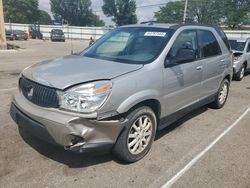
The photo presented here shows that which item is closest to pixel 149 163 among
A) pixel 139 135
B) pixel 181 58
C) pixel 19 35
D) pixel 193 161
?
pixel 139 135

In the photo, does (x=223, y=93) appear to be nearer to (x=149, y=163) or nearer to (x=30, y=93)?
(x=149, y=163)

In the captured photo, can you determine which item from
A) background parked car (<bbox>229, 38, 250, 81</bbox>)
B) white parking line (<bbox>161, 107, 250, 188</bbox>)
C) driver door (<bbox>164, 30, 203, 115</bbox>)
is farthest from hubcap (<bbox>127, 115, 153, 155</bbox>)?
background parked car (<bbox>229, 38, 250, 81</bbox>)

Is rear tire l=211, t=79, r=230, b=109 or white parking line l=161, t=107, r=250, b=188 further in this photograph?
rear tire l=211, t=79, r=230, b=109

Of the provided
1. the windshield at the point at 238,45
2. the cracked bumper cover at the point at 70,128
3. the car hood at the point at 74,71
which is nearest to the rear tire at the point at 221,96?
the car hood at the point at 74,71

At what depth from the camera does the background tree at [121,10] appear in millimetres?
86188

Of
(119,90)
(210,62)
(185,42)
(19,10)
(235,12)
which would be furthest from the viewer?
(19,10)

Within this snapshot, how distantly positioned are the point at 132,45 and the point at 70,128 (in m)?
2.00

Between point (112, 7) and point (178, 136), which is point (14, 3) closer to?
point (112, 7)

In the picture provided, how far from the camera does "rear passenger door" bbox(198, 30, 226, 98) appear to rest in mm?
5277

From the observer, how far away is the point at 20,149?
13.2 feet

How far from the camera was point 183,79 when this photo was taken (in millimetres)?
4516

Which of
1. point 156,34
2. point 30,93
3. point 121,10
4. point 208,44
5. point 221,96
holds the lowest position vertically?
point 221,96

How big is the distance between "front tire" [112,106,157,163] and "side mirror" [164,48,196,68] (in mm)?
798

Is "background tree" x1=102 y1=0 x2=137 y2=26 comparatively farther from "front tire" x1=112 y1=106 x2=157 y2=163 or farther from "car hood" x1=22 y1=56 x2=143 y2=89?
"front tire" x1=112 y1=106 x2=157 y2=163
